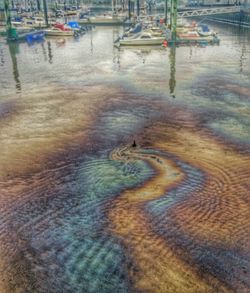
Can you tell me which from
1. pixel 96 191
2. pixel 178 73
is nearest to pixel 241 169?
pixel 96 191

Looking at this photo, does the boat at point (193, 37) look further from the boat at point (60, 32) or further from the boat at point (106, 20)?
the boat at point (106, 20)

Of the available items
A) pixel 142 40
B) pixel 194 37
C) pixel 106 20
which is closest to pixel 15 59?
pixel 142 40

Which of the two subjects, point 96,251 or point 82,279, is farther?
point 96,251

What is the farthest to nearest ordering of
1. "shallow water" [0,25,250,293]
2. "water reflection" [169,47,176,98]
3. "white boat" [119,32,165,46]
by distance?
"white boat" [119,32,165,46] → "water reflection" [169,47,176,98] → "shallow water" [0,25,250,293]

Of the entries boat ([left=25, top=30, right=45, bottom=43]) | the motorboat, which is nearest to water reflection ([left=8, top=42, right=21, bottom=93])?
boat ([left=25, top=30, right=45, bottom=43])

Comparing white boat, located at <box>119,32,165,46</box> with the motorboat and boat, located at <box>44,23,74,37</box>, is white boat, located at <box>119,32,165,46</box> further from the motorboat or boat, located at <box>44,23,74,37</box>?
boat, located at <box>44,23,74,37</box>

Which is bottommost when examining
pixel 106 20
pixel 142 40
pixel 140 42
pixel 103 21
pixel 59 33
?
pixel 140 42

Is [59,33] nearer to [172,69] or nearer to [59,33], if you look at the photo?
[59,33]

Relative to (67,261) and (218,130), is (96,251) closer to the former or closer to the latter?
(67,261)
